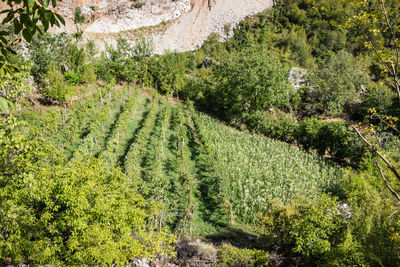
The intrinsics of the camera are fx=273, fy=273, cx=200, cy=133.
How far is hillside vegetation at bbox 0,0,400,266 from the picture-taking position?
673cm

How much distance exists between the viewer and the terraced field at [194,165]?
15.6 meters

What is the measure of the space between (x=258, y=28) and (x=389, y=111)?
44.6m

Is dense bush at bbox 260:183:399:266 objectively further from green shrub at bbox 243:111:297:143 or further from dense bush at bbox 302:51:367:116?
dense bush at bbox 302:51:367:116

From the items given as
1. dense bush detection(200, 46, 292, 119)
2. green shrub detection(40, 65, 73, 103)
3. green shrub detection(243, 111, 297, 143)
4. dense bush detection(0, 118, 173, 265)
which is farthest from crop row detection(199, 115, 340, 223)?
green shrub detection(40, 65, 73, 103)

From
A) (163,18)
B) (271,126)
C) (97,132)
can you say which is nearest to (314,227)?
(97,132)

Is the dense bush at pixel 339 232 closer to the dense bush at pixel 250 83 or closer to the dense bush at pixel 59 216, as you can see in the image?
the dense bush at pixel 59 216

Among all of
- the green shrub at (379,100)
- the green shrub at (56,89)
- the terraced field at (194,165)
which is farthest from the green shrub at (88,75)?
the green shrub at (379,100)

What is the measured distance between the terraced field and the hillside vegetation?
0.14m

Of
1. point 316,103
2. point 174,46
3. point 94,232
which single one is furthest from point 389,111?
point 174,46

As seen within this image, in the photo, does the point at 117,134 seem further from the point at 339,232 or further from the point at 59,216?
the point at 339,232

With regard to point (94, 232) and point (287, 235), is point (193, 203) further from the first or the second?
point (94, 232)

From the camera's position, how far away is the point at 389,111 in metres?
35.9

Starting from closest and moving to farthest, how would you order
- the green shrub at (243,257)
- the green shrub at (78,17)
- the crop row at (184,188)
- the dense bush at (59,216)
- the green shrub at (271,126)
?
the dense bush at (59,216)
the green shrub at (243,257)
the crop row at (184,188)
the green shrub at (271,126)
the green shrub at (78,17)

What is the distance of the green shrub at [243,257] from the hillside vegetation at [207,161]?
0.06 m
